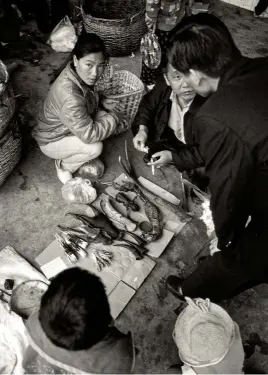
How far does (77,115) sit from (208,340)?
1.99 metres

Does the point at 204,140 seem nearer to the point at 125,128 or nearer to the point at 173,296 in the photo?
the point at 173,296

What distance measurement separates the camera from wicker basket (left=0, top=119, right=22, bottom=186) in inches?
129

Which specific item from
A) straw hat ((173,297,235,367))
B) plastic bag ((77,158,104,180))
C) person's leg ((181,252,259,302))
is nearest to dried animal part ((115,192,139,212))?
plastic bag ((77,158,104,180))

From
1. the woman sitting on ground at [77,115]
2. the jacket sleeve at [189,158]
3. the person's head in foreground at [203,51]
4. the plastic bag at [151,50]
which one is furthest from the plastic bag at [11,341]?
the plastic bag at [151,50]

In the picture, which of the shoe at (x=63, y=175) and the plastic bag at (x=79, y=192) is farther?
the shoe at (x=63, y=175)

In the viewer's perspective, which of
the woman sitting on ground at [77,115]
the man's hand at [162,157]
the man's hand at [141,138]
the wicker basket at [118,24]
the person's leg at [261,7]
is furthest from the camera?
the person's leg at [261,7]

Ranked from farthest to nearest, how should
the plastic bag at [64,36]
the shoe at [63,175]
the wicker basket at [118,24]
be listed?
the plastic bag at [64,36], the wicker basket at [118,24], the shoe at [63,175]

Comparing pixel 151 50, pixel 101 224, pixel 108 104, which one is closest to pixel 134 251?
pixel 101 224

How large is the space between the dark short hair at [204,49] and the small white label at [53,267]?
1.88 metres

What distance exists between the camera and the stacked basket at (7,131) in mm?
3090

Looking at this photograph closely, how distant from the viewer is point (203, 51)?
196 centimetres

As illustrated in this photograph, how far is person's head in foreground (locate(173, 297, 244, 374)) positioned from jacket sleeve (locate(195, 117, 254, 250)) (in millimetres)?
750

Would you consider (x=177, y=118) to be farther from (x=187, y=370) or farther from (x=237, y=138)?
(x=187, y=370)

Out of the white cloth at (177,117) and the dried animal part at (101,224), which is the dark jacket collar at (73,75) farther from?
the dried animal part at (101,224)
